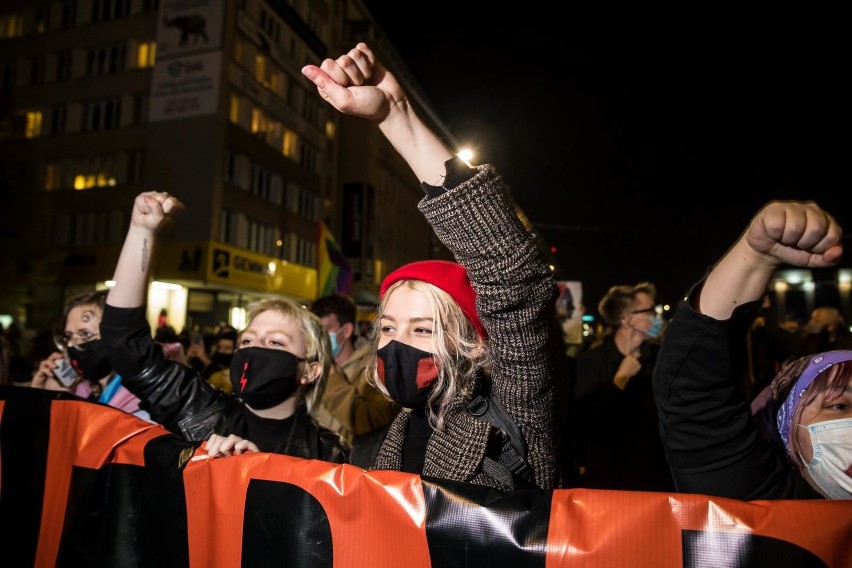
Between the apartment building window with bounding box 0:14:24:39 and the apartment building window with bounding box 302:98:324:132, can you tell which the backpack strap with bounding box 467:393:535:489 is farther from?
the apartment building window with bounding box 0:14:24:39

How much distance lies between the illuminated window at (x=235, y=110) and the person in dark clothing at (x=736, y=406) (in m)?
24.1

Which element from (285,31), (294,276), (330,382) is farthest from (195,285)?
(330,382)

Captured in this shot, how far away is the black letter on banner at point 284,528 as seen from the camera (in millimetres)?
1481

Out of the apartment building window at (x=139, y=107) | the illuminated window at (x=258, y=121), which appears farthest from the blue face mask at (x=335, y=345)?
the apartment building window at (x=139, y=107)

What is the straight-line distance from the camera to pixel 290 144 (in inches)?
1120

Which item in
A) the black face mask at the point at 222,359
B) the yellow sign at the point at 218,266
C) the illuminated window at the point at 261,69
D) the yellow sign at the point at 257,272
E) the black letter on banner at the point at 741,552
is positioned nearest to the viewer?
the black letter on banner at the point at 741,552

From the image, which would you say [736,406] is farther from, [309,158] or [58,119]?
[309,158]

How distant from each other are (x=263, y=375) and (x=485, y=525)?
1423 millimetres

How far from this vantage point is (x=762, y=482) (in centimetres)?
154

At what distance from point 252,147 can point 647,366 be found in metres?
23.3

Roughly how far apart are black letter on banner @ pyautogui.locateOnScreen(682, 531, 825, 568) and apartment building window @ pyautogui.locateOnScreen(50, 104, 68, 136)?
94.3ft

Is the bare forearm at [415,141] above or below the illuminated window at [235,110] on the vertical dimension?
below

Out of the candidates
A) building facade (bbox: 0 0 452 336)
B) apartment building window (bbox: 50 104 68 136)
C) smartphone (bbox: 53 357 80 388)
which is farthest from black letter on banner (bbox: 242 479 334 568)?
apartment building window (bbox: 50 104 68 136)

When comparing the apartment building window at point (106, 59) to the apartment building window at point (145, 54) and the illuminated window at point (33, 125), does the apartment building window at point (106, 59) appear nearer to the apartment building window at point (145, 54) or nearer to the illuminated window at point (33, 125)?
the apartment building window at point (145, 54)
